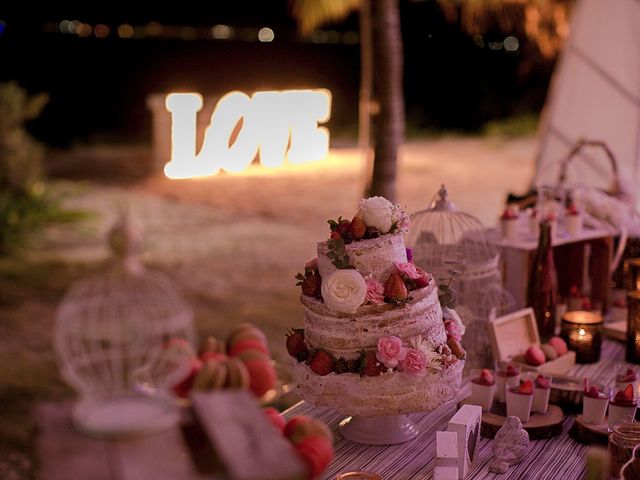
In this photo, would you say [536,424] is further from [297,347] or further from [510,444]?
[297,347]

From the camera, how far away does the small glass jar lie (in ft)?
6.91

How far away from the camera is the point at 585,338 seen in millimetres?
3008

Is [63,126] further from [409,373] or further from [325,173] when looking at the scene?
[409,373]

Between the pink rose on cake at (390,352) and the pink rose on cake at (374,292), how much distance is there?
0.10 meters

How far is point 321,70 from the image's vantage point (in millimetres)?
17531

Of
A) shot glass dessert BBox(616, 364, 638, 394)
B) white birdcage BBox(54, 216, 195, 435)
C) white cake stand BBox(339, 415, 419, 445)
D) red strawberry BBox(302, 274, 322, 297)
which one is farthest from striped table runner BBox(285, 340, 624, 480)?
white birdcage BBox(54, 216, 195, 435)

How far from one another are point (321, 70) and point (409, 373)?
15.8 metres

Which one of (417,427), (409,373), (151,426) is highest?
(151,426)

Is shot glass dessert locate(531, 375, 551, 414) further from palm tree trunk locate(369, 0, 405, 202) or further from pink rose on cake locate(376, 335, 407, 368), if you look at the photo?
palm tree trunk locate(369, 0, 405, 202)

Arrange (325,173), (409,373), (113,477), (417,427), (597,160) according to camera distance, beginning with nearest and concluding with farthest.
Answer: (113,477) < (409,373) < (417,427) < (597,160) < (325,173)

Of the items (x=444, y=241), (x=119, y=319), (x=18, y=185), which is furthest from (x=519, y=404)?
(x=18, y=185)

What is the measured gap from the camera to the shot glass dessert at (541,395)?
8.10 ft

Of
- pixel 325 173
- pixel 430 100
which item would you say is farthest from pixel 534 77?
pixel 325 173

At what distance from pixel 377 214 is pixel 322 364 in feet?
1.35
